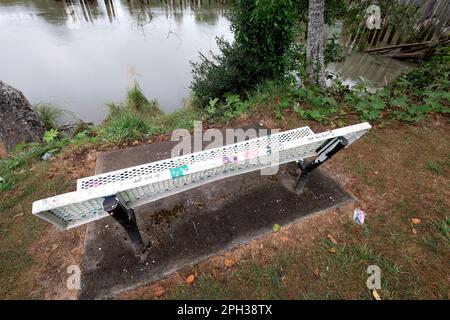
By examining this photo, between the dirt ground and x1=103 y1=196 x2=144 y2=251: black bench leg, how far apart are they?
37 centimetres

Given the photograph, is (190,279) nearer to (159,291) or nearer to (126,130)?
(159,291)

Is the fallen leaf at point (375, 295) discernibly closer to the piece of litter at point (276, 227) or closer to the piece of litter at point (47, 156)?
the piece of litter at point (276, 227)

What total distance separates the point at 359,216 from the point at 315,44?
299 centimetres

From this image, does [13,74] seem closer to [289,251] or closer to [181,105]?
[181,105]

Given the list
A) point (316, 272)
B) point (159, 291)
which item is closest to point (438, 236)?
point (316, 272)

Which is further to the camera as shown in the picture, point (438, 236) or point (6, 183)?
point (6, 183)

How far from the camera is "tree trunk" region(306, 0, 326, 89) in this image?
3700 mm

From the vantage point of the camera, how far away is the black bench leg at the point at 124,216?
1.48m

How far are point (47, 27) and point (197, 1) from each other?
7.98 meters

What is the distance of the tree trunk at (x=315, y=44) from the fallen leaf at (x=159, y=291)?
411cm

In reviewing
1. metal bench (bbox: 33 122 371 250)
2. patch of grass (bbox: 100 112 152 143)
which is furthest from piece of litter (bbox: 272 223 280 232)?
patch of grass (bbox: 100 112 152 143)

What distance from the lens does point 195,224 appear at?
2.29 meters

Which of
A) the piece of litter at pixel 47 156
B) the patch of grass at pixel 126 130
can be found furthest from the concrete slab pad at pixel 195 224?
the piece of litter at pixel 47 156

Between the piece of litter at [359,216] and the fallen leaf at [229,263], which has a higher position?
the piece of litter at [359,216]
